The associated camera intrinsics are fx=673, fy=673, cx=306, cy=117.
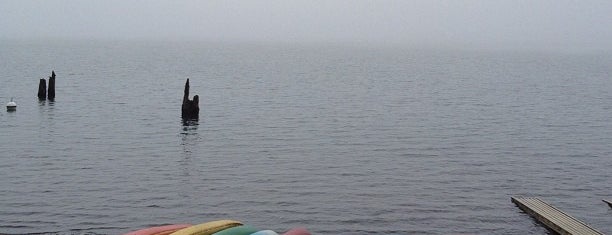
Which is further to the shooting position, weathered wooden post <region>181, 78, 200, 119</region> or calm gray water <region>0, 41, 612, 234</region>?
weathered wooden post <region>181, 78, 200, 119</region>

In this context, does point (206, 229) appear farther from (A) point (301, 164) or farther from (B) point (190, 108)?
(B) point (190, 108)

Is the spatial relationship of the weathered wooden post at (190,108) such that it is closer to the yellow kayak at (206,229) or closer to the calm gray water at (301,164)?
the calm gray water at (301,164)

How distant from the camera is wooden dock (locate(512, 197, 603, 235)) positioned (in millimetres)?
25688

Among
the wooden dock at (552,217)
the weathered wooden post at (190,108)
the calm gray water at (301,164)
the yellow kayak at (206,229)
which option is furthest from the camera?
the weathered wooden post at (190,108)

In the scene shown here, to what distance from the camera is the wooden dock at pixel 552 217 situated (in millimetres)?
25688

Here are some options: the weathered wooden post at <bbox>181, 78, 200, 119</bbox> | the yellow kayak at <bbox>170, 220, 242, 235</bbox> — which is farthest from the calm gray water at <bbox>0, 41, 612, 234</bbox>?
the yellow kayak at <bbox>170, 220, 242, 235</bbox>

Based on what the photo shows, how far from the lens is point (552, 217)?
27422 millimetres

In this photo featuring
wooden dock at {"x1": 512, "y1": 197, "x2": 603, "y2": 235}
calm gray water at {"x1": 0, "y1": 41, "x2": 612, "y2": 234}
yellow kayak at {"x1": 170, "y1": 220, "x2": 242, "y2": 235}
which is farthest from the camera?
calm gray water at {"x1": 0, "y1": 41, "x2": 612, "y2": 234}

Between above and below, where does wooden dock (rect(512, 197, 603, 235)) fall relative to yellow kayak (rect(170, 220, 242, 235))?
below

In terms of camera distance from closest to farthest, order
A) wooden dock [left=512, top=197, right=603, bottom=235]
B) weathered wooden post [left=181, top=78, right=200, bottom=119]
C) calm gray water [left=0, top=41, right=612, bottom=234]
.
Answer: wooden dock [left=512, top=197, right=603, bottom=235] < calm gray water [left=0, top=41, right=612, bottom=234] < weathered wooden post [left=181, top=78, right=200, bottom=119]

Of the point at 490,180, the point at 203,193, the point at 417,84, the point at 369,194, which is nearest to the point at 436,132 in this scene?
the point at 490,180

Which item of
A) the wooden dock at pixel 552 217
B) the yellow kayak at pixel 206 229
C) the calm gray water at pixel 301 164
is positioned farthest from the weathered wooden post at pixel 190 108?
the yellow kayak at pixel 206 229

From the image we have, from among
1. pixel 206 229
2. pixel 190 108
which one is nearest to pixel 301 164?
pixel 190 108

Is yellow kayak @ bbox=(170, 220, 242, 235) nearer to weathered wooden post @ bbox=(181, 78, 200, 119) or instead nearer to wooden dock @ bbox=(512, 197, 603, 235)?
wooden dock @ bbox=(512, 197, 603, 235)
